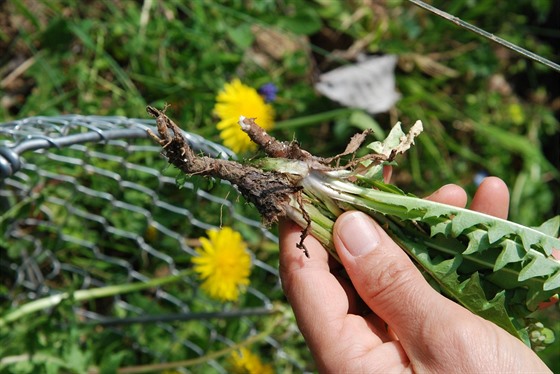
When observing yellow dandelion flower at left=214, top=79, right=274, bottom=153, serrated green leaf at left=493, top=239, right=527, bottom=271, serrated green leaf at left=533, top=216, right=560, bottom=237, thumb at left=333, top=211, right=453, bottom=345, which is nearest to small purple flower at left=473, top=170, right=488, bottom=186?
yellow dandelion flower at left=214, top=79, right=274, bottom=153

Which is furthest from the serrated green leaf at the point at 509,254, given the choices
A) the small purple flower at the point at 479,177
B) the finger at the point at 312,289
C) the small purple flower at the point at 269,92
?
the small purple flower at the point at 479,177

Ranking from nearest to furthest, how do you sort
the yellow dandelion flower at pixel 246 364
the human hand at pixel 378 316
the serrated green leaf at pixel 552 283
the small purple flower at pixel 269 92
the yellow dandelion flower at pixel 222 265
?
1. the human hand at pixel 378 316
2. the serrated green leaf at pixel 552 283
3. the yellow dandelion flower at pixel 222 265
4. the yellow dandelion flower at pixel 246 364
5. the small purple flower at pixel 269 92

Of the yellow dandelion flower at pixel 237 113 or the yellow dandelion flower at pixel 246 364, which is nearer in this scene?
the yellow dandelion flower at pixel 237 113

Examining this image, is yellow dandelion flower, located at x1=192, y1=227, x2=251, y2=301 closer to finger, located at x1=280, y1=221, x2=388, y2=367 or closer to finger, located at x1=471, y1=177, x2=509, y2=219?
finger, located at x1=280, y1=221, x2=388, y2=367

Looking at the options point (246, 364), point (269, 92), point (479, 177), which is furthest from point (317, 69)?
point (246, 364)

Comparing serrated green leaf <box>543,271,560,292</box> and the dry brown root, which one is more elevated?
the dry brown root

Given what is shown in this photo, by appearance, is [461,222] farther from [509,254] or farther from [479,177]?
[479,177]

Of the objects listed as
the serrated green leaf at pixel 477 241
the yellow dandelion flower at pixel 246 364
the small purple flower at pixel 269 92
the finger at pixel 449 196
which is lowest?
the yellow dandelion flower at pixel 246 364

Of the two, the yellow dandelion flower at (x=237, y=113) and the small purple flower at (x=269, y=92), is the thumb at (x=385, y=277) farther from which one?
the small purple flower at (x=269, y=92)
